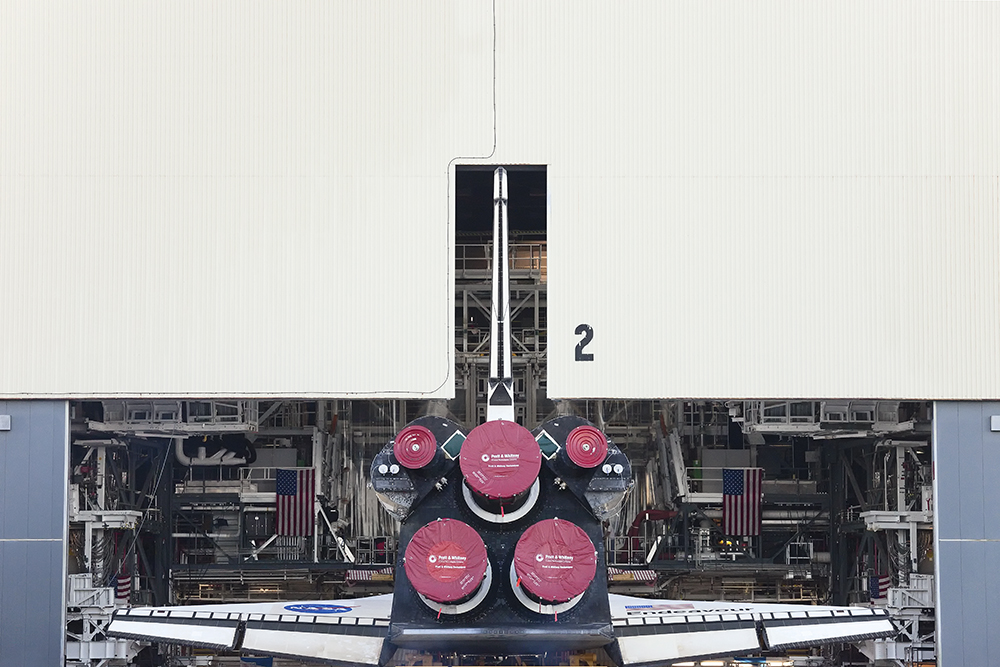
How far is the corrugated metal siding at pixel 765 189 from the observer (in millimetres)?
23797

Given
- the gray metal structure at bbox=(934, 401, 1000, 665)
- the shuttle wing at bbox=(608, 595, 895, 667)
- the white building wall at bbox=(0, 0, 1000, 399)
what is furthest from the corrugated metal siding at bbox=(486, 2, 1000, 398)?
the shuttle wing at bbox=(608, 595, 895, 667)

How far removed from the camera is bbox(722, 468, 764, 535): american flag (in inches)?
1192

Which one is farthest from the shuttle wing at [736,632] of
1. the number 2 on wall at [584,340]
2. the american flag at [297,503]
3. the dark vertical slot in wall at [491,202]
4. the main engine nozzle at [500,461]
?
the american flag at [297,503]

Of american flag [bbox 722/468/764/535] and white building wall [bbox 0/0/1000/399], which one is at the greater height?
white building wall [bbox 0/0/1000/399]

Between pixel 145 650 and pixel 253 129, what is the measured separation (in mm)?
14398

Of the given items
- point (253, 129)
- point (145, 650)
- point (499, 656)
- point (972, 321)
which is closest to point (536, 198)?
point (253, 129)

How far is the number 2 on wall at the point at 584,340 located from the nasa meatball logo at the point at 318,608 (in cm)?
726

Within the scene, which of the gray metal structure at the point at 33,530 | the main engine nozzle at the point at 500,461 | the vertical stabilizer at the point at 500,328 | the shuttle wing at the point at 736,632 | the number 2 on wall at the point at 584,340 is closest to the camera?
the main engine nozzle at the point at 500,461

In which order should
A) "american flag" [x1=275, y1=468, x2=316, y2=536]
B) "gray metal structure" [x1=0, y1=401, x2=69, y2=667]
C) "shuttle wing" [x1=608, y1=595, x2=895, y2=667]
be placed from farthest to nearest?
"american flag" [x1=275, y1=468, x2=316, y2=536]
"gray metal structure" [x1=0, y1=401, x2=69, y2=667]
"shuttle wing" [x1=608, y1=595, x2=895, y2=667]

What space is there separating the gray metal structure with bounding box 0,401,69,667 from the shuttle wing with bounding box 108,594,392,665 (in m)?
5.19

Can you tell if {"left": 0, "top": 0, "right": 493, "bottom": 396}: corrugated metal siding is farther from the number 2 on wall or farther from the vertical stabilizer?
the number 2 on wall

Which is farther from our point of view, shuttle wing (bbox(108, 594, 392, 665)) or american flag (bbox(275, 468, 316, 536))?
american flag (bbox(275, 468, 316, 536))


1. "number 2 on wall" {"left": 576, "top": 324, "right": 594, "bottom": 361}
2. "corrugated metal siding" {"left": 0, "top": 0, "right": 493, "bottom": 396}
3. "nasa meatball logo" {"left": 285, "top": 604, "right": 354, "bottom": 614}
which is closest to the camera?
"nasa meatball logo" {"left": 285, "top": 604, "right": 354, "bottom": 614}

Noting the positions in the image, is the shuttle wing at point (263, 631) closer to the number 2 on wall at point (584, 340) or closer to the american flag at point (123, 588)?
the number 2 on wall at point (584, 340)
